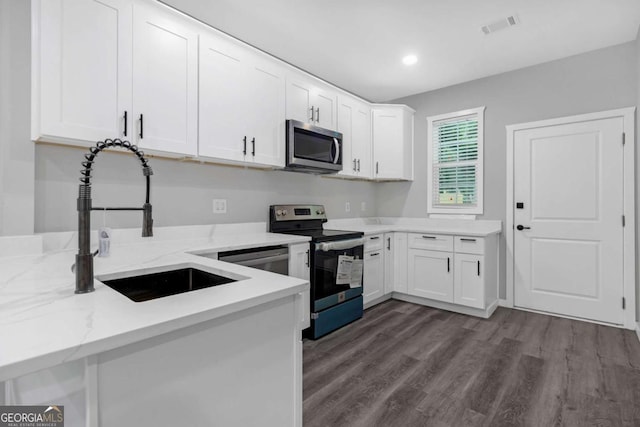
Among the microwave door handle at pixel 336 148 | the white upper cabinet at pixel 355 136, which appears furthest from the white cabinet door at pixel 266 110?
the white upper cabinet at pixel 355 136

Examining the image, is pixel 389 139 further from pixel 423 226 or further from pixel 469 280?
pixel 469 280

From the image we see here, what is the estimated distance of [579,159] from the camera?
3.17m

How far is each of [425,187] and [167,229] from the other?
3.14 metres

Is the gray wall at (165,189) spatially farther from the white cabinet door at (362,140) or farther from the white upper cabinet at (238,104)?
the white cabinet door at (362,140)

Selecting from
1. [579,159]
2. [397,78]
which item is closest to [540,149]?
[579,159]

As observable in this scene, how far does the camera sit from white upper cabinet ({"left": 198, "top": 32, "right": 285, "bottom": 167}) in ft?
7.82

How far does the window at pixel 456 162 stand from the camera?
3787mm

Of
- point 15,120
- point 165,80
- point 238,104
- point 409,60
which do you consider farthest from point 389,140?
point 15,120

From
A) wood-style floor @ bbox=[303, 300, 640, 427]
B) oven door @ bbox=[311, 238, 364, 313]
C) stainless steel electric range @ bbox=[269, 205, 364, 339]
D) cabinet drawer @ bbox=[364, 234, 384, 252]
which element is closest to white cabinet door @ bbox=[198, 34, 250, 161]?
stainless steel electric range @ bbox=[269, 205, 364, 339]

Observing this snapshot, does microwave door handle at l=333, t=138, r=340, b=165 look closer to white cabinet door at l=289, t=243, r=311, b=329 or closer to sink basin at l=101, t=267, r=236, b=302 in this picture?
white cabinet door at l=289, t=243, r=311, b=329

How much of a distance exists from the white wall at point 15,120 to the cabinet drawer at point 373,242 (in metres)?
2.68

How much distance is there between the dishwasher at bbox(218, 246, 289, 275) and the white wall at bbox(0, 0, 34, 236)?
110 cm

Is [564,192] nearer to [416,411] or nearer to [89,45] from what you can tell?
[416,411]

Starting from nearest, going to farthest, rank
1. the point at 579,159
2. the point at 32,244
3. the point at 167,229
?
the point at 32,244 → the point at 167,229 → the point at 579,159
